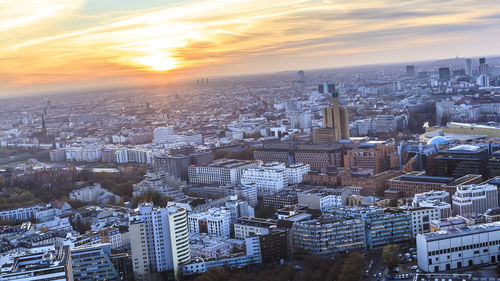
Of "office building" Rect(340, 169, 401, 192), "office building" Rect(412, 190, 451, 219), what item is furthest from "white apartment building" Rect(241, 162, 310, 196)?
"office building" Rect(412, 190, 451, 219)

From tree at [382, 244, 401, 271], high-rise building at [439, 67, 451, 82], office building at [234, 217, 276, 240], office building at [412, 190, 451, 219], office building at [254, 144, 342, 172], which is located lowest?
tree at [382, 244, 401, 271]

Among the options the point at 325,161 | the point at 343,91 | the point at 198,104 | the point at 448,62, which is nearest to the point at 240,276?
the point at 325,161

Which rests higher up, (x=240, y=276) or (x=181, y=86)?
(x=181, y=86)

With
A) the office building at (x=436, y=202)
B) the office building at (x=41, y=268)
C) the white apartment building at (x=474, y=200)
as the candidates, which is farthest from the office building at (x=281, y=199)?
the office building at (x=41, y=268)

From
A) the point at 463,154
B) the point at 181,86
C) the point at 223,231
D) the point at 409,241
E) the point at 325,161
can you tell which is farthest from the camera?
the point at 181,86

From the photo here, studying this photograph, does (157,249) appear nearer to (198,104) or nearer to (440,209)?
(440,209)

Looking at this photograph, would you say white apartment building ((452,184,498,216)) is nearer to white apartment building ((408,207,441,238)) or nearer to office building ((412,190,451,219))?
office building ((412,190,451,219))

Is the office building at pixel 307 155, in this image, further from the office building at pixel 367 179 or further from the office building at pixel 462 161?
the office building at pixel 462 161
